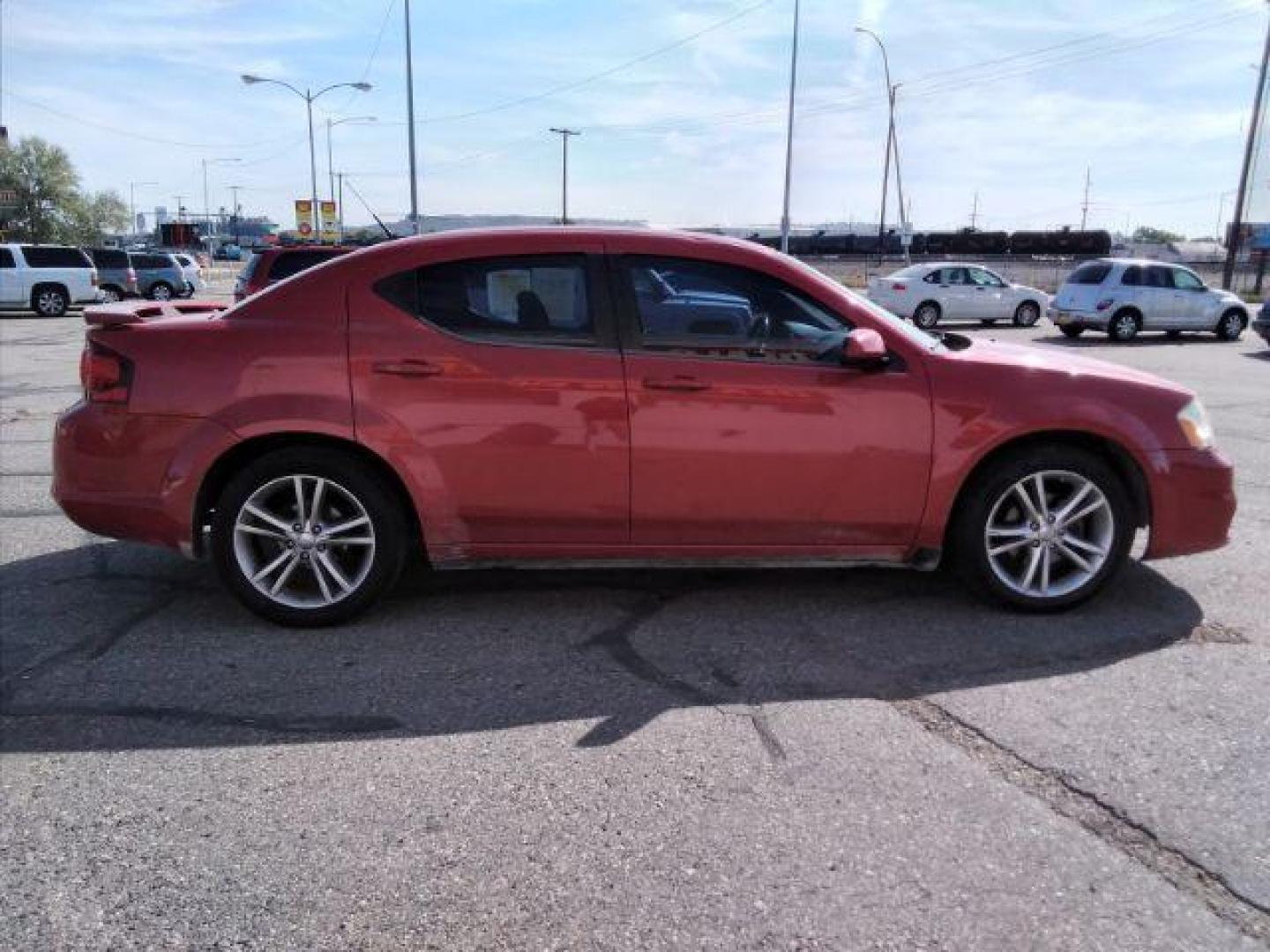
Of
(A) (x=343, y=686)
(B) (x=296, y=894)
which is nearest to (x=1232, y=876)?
(B) (x=296, y=894)

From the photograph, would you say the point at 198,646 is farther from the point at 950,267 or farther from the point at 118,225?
the point at 118,225

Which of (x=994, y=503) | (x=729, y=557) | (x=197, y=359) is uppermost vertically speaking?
(x=197, y=359)

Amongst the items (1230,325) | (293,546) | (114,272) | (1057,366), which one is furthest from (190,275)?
(1057,366)

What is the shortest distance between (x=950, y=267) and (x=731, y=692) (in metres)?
22.6

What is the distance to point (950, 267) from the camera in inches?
961

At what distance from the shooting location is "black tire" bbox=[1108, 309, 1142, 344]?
69.4ft

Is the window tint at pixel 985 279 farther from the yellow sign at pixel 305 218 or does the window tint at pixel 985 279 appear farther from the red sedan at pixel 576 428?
the yellow sign at pixel 305 218

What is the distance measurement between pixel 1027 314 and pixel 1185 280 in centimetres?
420

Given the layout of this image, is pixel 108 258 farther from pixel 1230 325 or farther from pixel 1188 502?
pixel 1188 502

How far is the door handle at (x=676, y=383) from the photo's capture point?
166 inches

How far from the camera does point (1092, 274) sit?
845 inches

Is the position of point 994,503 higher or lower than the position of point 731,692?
higher

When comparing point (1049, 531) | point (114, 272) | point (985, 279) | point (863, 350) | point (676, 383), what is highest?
point (985, 279)

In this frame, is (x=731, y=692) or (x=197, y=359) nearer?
(x=731, y=692)
